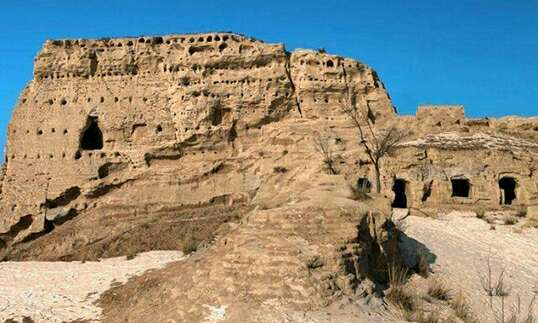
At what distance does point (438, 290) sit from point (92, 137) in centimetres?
1652

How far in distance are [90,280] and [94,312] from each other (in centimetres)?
336

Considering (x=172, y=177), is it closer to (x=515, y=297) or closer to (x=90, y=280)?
(x=90, y=280)

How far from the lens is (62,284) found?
1381 centimetres

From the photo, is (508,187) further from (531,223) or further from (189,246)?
(189,246)

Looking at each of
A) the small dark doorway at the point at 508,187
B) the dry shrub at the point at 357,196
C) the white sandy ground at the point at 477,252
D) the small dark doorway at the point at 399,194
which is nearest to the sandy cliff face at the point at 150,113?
the small dark doorway at the point at 399,194

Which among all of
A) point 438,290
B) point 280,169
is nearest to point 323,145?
point 280,169

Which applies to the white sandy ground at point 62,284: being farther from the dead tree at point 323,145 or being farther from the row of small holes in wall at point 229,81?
the row of small holes in wall at point 229,81

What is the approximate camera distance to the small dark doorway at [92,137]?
2166 cm

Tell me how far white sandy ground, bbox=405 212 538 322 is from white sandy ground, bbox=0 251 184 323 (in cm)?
738

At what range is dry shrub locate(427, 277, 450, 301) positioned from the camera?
1062cm

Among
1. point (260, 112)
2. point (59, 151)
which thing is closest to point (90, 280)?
point (59, 151)

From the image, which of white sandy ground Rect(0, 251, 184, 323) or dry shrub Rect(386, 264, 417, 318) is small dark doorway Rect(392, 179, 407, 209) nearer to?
white sandy ground Rect(0, 251, 184, 323)

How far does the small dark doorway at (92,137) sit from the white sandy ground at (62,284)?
232 inches

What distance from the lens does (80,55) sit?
2191 cm
